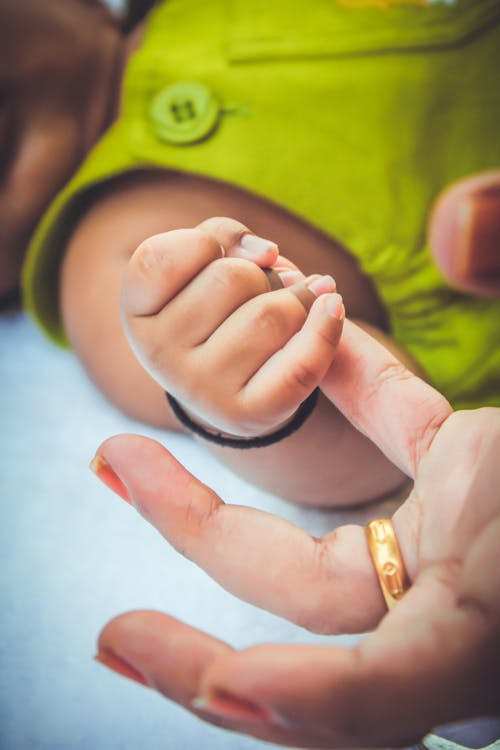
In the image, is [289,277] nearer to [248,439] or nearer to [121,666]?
[248,439]

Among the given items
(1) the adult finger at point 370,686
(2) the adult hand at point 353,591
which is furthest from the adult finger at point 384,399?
(1) the adult finger at point 370,686

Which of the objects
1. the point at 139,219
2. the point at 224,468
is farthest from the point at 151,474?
the point at 139,219

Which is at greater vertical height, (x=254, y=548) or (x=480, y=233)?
(x=480, y=233)

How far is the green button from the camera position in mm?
439

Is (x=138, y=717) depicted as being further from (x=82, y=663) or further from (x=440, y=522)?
(x=440, y=522)

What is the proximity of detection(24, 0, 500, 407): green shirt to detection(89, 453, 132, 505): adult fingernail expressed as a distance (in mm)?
228

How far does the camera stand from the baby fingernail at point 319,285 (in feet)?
1.06

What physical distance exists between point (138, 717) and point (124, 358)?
0.25 m

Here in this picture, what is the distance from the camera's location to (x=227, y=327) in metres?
0.32

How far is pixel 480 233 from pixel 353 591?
176 millimetres

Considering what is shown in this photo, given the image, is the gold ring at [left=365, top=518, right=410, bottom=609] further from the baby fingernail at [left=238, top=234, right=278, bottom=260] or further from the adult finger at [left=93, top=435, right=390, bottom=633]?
the baby fingernail at [left=238, top=234, right=278, bottom=260]

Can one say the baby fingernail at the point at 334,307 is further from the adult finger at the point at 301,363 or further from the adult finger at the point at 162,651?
the adult finger at the point at 162,651

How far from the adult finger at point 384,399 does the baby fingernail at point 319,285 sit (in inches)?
1.0

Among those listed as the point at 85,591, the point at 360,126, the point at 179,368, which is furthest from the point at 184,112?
the point at 85,591
